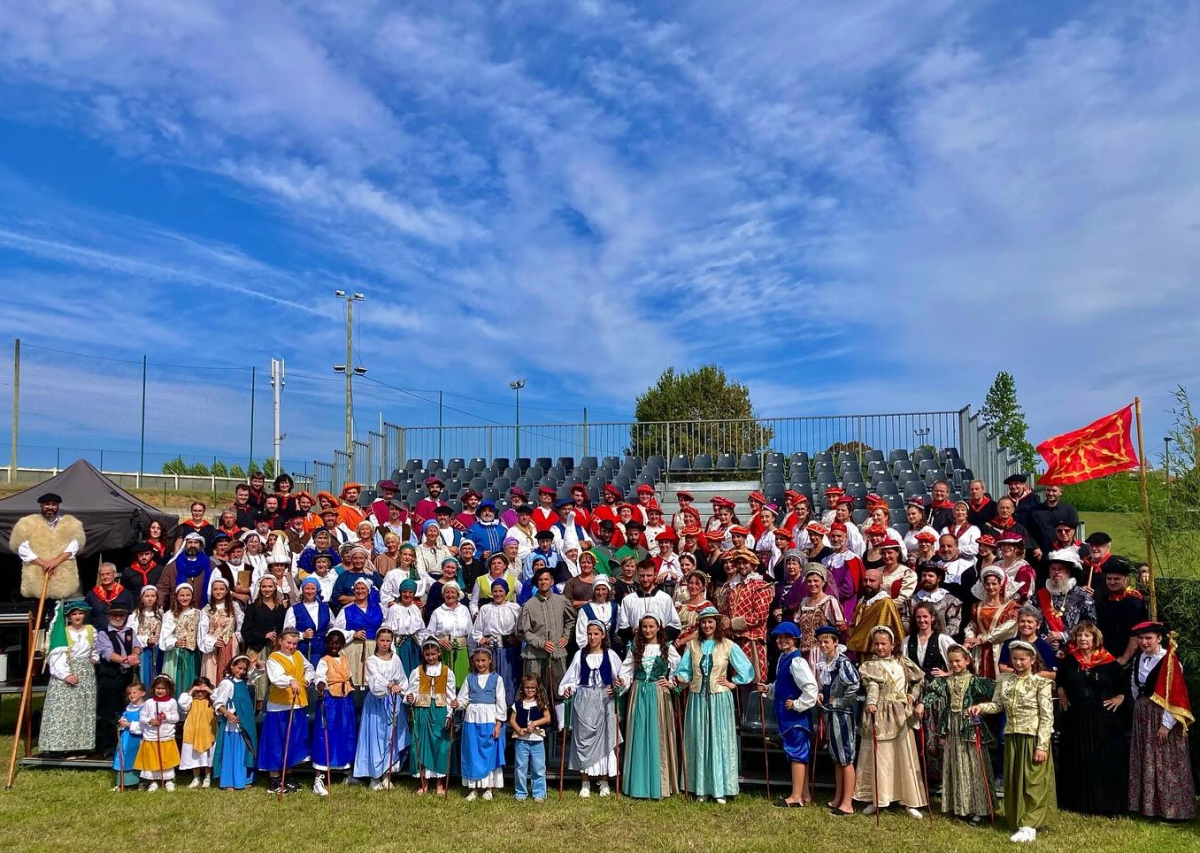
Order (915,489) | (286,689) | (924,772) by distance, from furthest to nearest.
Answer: (915,489) → (286,689) → (924,772)

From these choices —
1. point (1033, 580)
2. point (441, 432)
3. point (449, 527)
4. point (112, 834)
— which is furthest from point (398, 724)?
point (441, 432)

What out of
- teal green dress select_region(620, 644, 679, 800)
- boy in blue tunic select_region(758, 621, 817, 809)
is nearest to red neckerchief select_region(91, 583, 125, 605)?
teal green dress select_region(620, 644, 679, 800)

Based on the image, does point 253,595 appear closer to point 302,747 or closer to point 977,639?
point 302,747

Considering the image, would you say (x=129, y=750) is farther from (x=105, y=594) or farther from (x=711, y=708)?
(x=711, y=708)

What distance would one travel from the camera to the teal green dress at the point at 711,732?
23.6ft

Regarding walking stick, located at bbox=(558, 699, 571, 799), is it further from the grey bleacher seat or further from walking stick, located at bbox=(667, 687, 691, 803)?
the grey bleacher seat

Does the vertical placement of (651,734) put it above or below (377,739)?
above

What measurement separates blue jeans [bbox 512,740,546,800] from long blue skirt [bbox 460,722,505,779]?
0.17 m

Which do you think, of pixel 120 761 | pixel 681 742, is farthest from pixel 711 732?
pixel 120 761

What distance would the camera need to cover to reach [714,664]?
293 inches

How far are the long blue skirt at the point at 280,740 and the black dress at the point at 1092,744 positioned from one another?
598cm

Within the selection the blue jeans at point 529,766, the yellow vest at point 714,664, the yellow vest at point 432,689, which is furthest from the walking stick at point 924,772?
the yellow vest at point 432,689

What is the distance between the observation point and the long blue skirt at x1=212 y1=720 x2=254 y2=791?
7723mm

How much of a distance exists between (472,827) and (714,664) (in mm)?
2235
